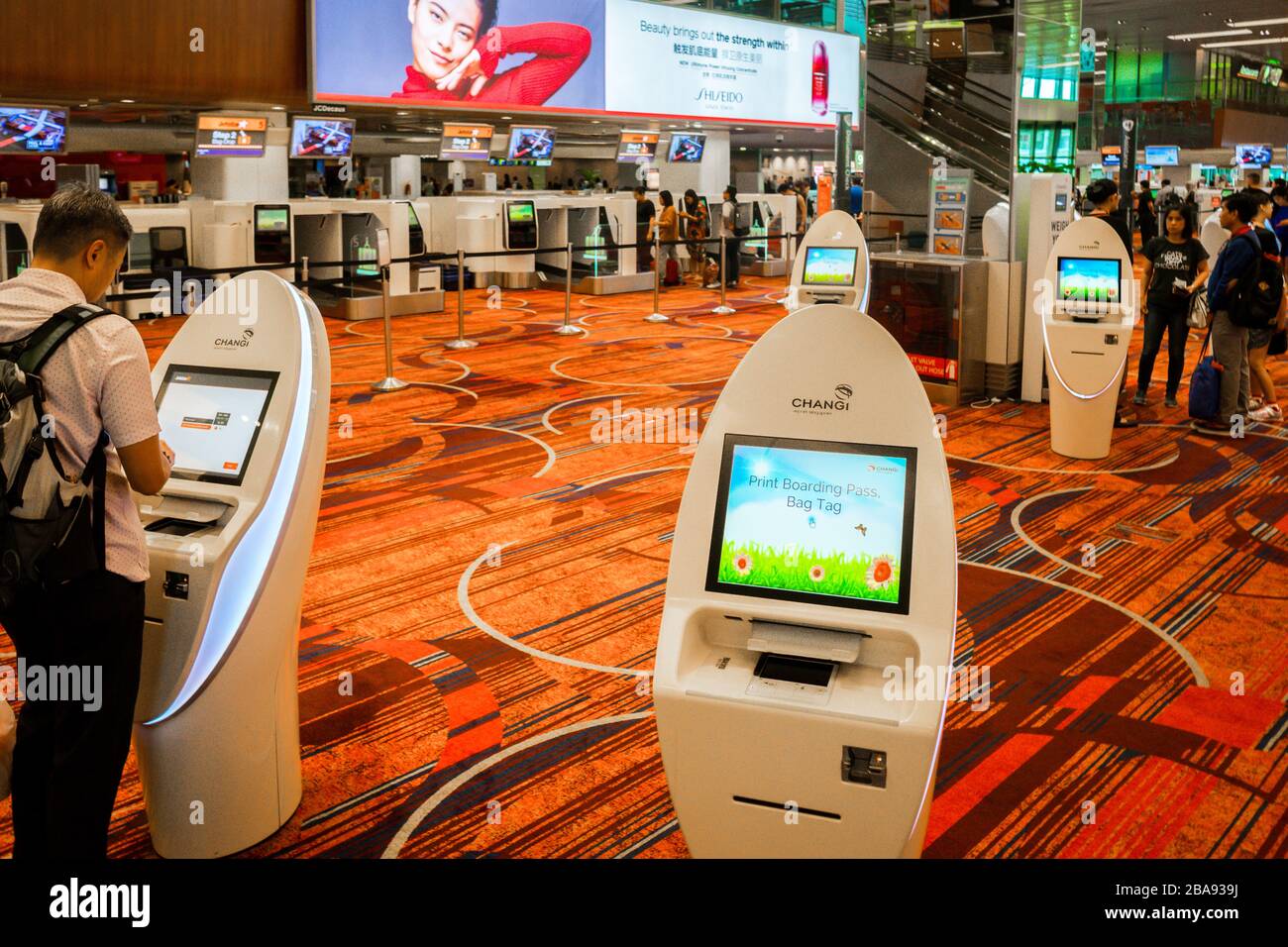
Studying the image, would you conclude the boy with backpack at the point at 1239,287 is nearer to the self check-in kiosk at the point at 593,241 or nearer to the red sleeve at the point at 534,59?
the red sleeve at the point at 534,59

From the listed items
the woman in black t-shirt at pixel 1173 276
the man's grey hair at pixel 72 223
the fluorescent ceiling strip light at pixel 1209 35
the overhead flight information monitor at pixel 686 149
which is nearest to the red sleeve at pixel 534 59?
the overhead flight information monitor at pixel 686 149

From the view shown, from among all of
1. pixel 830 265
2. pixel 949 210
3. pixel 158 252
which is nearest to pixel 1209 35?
pixel 949 210

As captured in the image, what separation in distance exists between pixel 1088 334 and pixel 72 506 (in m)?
5.93

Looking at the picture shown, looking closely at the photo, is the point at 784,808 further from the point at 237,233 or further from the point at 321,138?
the point at 321,138

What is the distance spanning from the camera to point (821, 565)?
2334 millimetres

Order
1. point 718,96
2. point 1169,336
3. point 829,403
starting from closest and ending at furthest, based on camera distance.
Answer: point 829,403
point 1169,336
point 718,96

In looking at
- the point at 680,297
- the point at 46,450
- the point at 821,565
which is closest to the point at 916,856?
the point at 821,565

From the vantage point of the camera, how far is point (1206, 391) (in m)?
7.57

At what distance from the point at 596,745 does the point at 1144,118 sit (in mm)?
36995

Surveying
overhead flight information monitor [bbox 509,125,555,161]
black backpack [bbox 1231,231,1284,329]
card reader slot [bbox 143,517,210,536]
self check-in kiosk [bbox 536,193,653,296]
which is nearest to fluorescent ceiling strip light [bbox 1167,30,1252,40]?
self check-in kiosk [bbox 536,193,653,296]

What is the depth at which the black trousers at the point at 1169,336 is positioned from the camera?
7.71 m

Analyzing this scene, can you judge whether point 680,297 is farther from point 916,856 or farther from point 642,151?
point 916,856

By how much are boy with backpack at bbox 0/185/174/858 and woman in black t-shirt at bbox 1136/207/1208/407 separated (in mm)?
6853

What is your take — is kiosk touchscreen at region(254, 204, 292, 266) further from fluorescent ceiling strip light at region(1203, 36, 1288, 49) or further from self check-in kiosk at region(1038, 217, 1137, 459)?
fluorescent ceiling strip light at region(1203, 36, 1288, 49)
